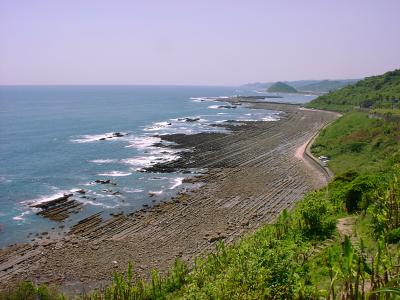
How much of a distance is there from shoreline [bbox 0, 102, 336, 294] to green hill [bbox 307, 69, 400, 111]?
2209 inches

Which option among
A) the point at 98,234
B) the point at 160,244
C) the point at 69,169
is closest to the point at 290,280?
the point at 160,244

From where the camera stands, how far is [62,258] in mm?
28328

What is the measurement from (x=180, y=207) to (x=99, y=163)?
80.9 feet

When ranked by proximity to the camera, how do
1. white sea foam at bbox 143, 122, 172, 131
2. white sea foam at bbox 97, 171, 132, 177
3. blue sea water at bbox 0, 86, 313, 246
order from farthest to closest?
white sea foam at bbox 143, 122, 172, 131
white sea foam at bbox 97, 171, 132, 177
blue sea water at bbox 0, 86, 313, 246

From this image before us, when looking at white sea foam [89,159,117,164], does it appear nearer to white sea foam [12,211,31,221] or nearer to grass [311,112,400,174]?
white sea foam [12,211,31,221]

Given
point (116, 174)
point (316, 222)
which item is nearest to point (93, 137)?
point (116, 174)

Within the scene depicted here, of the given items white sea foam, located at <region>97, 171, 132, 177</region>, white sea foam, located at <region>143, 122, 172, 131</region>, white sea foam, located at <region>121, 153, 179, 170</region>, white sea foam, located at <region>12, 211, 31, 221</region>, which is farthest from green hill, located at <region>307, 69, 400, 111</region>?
white sea foam, located at <region>12, 211, 31, 221</region>

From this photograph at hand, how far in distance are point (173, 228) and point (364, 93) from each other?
334 ft

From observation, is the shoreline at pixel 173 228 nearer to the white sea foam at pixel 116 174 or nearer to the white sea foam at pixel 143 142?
the white sea foam at pixel 116 174

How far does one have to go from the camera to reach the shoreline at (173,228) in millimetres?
26734

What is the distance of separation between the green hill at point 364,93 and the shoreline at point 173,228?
56110 millimetres

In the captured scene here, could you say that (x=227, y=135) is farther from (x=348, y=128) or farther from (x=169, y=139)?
(x=348, y=128)

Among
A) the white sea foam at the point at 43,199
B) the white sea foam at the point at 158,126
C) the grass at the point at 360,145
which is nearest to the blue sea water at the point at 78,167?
the white sea foam at the point at 43,199

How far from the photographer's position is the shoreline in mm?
26734
